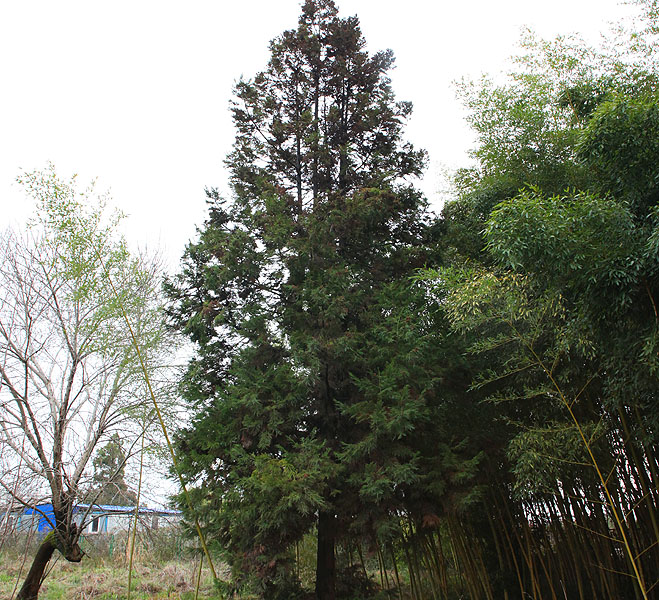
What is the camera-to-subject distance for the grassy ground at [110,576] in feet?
22.9

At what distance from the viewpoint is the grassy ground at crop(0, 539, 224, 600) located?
698 centimetres

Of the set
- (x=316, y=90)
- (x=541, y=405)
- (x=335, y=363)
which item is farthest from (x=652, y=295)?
(x=316, y=90)

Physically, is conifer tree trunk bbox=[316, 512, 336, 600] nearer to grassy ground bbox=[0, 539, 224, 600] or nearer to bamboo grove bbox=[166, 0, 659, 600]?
bamboo grove bbox=[166, 0, 659, 600]

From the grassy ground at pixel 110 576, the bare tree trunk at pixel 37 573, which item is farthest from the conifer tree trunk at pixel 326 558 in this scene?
the bare tree trunk at pixel 37 573

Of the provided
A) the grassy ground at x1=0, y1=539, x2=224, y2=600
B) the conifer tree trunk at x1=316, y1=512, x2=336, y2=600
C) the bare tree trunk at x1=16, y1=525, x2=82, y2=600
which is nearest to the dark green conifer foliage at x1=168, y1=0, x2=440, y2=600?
the conifer tree trunk at x1=316, y1=512, x2=336, y2=600

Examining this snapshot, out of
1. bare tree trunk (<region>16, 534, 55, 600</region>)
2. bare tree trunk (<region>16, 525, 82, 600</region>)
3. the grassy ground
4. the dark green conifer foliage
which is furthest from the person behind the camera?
the grassy ground

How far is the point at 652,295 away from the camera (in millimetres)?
3197

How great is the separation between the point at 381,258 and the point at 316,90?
9.21 feet

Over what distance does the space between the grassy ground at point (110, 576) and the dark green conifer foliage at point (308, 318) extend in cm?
268

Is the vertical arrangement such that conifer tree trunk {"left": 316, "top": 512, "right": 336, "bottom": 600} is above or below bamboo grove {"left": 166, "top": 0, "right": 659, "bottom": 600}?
below

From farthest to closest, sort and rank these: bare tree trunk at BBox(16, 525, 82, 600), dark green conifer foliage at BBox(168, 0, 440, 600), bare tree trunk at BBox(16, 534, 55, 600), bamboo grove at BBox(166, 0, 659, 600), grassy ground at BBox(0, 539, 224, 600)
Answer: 1. grassy ground at BBox(0, 539, 224, 600)
2. bare tree trunk at BBox(16, 534, 55, 600)
3. bare tree trunk at BBox(16, 525, 82, 600)
4. dark green conifer foliage at BBox(168, 0, 440, 600)
5. bamboo grove at BBox(166, 0, 659, 600)

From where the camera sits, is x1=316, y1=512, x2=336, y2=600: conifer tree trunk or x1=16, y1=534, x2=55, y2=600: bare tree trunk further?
x1=16, y1=534, x2=55, y2=600: bare tree trunk

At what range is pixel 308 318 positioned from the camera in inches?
219

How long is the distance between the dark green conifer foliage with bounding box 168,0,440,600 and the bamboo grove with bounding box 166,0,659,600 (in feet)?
0.09
